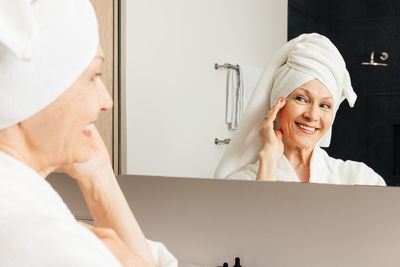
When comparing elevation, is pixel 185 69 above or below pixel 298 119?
above

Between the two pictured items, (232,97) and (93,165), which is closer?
(93,165)

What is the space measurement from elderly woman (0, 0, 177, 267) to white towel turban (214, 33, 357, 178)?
53 centimetres

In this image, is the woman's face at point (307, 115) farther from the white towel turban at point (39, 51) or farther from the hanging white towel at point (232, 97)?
the white towel turban at point (39, 51)

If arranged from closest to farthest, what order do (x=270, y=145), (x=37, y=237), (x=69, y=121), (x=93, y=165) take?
(x=37, y=237), (x=69, y=121), (x=93, y=165), (x=270, y=145)

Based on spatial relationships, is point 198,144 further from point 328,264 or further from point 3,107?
point 3,107

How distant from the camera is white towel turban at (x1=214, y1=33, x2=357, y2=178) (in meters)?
1.00

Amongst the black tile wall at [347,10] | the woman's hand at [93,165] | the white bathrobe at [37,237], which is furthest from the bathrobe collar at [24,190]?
the black tile wall at [347,10]

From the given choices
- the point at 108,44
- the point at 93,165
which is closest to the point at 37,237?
the point at 93,165

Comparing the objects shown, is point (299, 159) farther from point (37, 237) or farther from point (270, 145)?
point (37, 237)

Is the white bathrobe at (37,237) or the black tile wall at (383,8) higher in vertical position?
the black tile wall at (383,8)

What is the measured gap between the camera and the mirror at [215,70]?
3.29ft

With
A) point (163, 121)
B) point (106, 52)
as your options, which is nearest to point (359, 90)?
point (163, 121)

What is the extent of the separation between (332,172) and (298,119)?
135 mm

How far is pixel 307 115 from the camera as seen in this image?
1027mm
